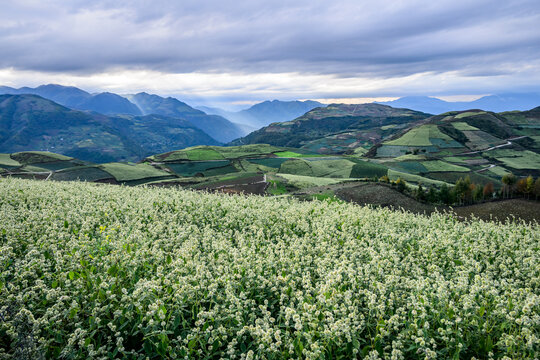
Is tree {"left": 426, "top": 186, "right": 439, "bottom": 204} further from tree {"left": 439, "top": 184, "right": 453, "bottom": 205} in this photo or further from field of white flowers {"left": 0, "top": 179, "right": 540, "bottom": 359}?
field of white flowers {"left": 0, "top": 179, "right": 540, "bottom": 359}

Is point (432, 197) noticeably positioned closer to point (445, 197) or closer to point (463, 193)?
point (445, 197)

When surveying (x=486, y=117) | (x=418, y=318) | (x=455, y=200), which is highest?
(x=486, y=117)

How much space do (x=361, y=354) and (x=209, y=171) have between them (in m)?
107

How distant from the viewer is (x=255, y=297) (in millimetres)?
6602

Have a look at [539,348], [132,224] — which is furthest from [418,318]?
[132,224]

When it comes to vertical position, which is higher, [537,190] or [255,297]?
[255,297]

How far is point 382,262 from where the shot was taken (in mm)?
7754

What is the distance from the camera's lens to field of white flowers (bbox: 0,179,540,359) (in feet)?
16.6

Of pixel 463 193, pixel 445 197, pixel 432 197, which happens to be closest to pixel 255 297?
pixel 432 197

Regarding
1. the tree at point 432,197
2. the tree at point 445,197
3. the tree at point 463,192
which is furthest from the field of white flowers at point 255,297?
the tree at point 463,192

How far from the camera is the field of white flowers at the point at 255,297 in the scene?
16.6 ft

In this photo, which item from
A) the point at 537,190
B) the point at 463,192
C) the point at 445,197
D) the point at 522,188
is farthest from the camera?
the point at 463,192

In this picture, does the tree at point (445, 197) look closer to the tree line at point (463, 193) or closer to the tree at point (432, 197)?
the tree line at point (463, 193)

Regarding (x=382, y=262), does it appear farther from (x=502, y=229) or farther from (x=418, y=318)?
(x=502, y=229)
